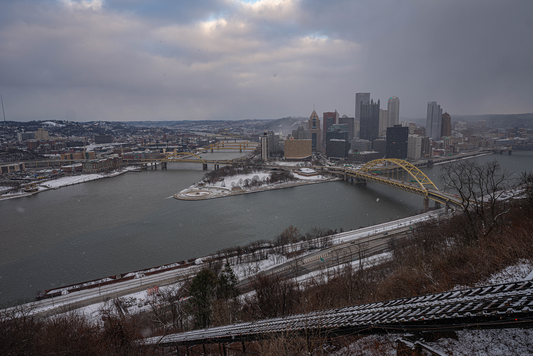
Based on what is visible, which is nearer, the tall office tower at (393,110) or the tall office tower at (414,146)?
the tall office tower at (414,146)

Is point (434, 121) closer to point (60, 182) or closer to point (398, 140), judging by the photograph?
point (398, 140)

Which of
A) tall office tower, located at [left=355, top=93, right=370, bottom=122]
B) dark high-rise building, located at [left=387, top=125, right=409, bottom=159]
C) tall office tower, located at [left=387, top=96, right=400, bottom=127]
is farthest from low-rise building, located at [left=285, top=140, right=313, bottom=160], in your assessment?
tall office tower, located at [left=355, top=93, right=370, bottom=122]

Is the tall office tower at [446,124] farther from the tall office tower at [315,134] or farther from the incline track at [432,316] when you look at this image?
the incline track at [432,316]

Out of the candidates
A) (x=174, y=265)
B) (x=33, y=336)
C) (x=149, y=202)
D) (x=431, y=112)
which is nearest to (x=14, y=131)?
(x=149, y=202)

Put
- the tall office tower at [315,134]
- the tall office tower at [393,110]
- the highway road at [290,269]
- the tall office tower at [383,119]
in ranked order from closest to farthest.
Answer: the highway road at [290,269] < the tall office tower at [315,134] < the tall office tower at [383,119] < the tall office tower at [393,110]

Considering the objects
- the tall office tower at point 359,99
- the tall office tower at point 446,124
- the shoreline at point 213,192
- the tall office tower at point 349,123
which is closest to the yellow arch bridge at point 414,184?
the shoreline at point 213,192

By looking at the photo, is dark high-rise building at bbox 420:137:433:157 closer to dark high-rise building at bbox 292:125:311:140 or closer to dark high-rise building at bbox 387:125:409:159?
dark high-rise building at bbox 387:125:409:159
